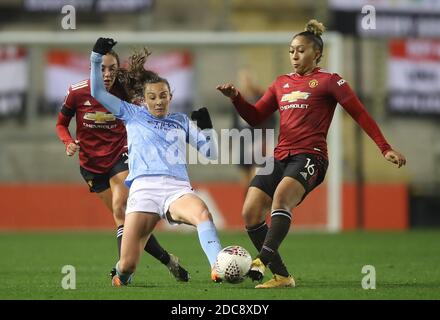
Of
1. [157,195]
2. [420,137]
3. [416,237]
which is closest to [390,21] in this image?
[420,137]

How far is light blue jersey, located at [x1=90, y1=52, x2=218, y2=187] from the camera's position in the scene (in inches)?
313

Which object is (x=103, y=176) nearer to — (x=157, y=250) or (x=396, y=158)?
(x=157, y=250)

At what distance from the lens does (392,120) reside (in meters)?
19.3

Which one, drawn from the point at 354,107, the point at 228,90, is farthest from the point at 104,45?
the point at 354,107

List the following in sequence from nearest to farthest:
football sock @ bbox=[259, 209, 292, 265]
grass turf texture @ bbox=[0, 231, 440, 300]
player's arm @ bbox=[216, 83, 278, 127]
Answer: grass turf texture @ bbox=[0, 231, 440, 300] → football sock @ bbox=[259, 209, 292, 265] → player's arm @ bbox=[216, 83, 278, 127]

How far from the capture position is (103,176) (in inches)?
370

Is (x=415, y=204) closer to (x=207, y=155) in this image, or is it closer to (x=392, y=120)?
(x=392, y=120)

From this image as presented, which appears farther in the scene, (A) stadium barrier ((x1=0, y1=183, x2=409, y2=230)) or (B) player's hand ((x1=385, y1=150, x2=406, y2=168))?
(A) stadium barrier ((x1=0, y1=183, x2=409, y2=230))

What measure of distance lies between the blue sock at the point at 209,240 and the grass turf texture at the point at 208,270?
27cm

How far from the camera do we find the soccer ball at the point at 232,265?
745 cm

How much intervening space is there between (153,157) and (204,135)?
1.36ft

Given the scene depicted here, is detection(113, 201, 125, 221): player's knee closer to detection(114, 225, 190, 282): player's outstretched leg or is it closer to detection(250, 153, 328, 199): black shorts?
detection(114, 225, 190, 282): player's outstretched leg

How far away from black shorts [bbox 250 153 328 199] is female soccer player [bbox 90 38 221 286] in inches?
21.1

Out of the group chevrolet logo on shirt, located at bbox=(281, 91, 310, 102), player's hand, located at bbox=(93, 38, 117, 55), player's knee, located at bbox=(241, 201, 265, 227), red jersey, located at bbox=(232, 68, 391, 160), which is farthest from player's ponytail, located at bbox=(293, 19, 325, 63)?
player's hand, located at bbox=(93, 38, 117, 55)
